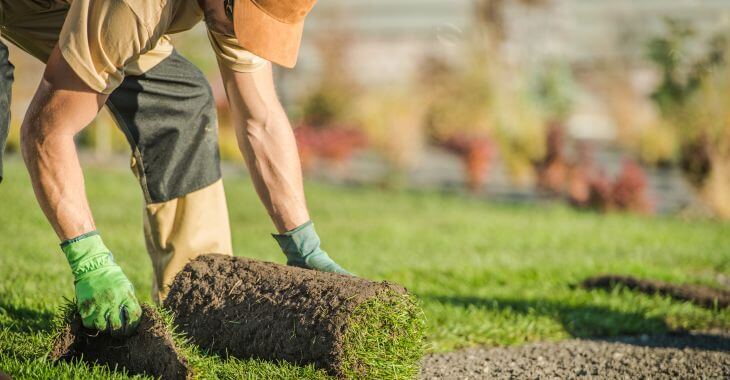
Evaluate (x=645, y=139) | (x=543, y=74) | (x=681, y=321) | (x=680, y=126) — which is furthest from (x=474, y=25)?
(x=681, y=321)

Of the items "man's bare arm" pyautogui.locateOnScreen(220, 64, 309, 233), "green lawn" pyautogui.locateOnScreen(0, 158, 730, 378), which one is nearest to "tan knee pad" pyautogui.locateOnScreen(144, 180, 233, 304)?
"man's bare arm" pyautogui.locateOnScreen(220, 64, 309, 233)

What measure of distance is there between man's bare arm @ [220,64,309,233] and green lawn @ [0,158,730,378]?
28.1 inches

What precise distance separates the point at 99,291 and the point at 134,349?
259 mm

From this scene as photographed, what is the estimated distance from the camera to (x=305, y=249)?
3.67m

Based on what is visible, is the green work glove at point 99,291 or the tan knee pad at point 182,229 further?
the tan knee pad at point 182,229

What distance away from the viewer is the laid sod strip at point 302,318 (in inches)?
121

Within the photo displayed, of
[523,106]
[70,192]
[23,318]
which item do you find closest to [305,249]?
[70,192]

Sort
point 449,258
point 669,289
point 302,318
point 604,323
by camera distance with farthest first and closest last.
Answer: point 449,258 → point 669,289 → point 604,323 → point 302,318

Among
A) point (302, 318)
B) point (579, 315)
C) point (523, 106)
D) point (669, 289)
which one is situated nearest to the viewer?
point (302, 318)

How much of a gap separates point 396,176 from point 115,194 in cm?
463

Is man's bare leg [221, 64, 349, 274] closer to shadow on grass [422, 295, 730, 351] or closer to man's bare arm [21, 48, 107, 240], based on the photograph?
man's bare arm [21, 48, 107, 240]

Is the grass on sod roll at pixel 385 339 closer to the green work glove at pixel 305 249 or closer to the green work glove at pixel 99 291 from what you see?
the green work glove at pixel 305 249

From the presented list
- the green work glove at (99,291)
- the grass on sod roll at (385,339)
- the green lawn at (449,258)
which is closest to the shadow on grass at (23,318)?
the green lawn at (449,258)

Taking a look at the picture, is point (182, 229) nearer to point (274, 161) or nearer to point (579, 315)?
point (274, 161)
